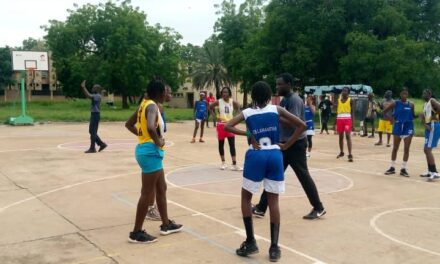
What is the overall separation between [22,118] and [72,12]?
32.8m

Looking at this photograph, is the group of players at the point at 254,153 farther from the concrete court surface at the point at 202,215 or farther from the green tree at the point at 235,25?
the green tree at the point at 235,25

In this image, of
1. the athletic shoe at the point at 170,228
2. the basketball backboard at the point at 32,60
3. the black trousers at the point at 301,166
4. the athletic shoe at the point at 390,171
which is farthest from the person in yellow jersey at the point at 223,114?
the basketball backboard at the point at 32,60

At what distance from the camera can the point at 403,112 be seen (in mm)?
10242

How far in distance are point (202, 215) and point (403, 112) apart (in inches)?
221

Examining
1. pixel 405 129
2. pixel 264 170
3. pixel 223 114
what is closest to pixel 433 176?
pixel 405 129

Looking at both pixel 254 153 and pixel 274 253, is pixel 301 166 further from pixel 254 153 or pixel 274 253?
pixel 274 253

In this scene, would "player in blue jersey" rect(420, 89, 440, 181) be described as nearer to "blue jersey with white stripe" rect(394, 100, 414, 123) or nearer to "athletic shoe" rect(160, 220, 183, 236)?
"blue jersey with white stripe" rect(394, 100, 414, 123)

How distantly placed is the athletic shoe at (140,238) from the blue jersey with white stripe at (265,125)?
1.77 metres

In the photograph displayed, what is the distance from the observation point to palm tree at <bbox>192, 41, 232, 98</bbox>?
2613 inches

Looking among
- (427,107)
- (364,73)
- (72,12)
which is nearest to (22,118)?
(364,73)

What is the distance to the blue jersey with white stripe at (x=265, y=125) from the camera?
509 centimetres

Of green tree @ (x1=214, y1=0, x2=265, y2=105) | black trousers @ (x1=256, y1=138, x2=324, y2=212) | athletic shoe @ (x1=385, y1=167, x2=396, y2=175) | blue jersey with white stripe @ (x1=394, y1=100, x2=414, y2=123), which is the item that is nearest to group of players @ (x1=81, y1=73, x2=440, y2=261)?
black trousers @ (x1=256, y1=138, x2=324, y2=212)

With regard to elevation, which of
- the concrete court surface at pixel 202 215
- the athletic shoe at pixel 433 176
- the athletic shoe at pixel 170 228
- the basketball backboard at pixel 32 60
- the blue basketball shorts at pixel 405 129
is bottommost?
the concrete court surface at pixel 202 215

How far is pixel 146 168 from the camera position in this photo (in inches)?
221
